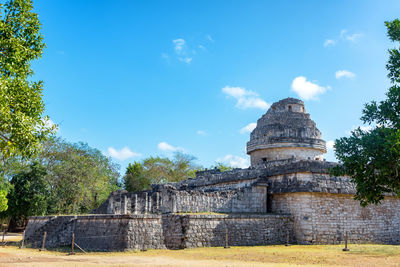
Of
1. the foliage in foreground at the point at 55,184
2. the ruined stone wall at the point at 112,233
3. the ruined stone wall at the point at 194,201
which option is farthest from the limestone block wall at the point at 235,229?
the foliage in foreground at the point at 55,184

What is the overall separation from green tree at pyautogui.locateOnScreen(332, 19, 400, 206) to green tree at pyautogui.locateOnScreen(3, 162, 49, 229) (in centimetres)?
2536

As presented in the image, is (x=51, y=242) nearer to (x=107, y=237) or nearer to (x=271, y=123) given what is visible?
(x=107, y=237)

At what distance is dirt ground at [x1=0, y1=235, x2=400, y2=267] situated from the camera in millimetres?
11883

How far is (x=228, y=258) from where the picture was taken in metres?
13.2

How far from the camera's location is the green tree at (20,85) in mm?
10281

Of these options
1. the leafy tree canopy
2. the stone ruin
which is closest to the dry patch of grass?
the stone ruin

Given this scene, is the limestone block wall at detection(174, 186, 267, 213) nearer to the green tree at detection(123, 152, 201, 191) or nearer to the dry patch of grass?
the dry patch of grass

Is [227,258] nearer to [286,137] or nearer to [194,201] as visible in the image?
[194,201]

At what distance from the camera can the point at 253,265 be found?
1136 centimetres

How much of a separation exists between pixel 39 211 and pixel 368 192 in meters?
26.6

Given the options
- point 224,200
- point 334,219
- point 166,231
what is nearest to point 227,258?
point 166,231

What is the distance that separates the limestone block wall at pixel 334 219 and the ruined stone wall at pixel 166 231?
0.75 metres

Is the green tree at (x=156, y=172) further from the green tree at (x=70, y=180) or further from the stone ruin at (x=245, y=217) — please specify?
the stone ruin at (x=245, y=217)

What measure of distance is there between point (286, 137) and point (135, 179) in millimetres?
24595
